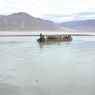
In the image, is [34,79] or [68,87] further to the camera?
[34,79]

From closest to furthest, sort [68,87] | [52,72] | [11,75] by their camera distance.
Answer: [68,87], [11,75], [52,72]

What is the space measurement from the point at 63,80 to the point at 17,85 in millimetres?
2882

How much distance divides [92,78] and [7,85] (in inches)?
211

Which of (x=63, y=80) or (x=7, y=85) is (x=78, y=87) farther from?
(x=7, y=85)

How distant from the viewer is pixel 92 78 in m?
16.7

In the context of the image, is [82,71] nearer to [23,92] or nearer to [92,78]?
[92,78]

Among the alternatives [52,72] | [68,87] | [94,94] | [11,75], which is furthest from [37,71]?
[94,94]

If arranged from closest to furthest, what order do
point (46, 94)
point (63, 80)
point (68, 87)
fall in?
point (46, 94) → point (68, 87) → point (63, 80)

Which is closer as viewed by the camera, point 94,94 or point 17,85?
point 94,94

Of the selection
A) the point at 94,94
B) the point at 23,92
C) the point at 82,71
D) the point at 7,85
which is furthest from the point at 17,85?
the point at 82,71

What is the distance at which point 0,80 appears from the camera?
52.8 ft

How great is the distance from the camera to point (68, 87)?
47.0ft

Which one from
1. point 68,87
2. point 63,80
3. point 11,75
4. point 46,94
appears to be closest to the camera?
point 46,94

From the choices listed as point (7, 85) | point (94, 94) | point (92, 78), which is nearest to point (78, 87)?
point (94, 94)
